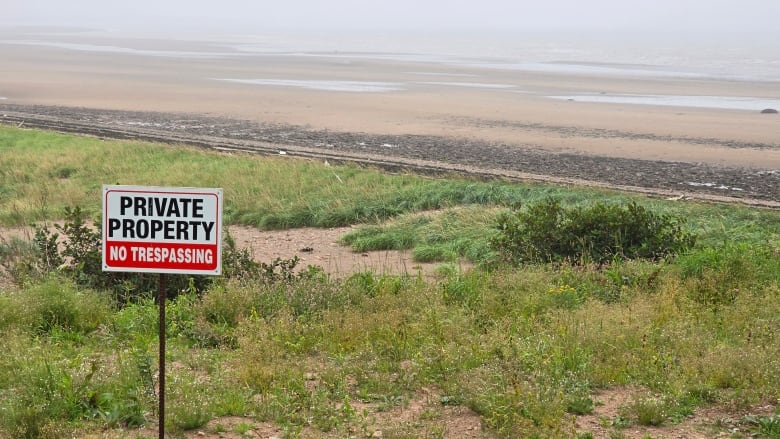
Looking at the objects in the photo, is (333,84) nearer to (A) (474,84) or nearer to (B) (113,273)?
(A) (474,84)

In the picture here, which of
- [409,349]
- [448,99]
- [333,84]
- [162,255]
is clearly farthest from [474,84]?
[162,255]

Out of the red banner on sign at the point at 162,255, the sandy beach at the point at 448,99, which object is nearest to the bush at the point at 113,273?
the red banner on sign at the point at 162,255

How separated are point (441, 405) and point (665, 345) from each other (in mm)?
2217

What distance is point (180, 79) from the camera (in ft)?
170

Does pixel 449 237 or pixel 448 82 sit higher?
pixel 448 82

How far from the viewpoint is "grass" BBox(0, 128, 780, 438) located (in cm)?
643

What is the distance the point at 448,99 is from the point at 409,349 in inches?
1359

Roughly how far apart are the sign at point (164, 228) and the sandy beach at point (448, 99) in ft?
54.5

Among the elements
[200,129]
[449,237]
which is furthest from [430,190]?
[200,129]

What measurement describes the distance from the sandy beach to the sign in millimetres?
16598

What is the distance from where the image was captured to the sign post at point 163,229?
559 centimetres

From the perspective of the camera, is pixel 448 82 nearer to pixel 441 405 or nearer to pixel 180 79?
pixel 180 79

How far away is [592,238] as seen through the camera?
12.0m

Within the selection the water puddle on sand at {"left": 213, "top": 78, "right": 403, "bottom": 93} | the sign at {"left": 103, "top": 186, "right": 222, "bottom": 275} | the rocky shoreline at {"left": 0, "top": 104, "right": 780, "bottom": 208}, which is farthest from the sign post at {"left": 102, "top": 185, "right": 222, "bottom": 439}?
the water puddle on sand at {"left": 213, "top": 78, "right": 403, "bottom": 93}
